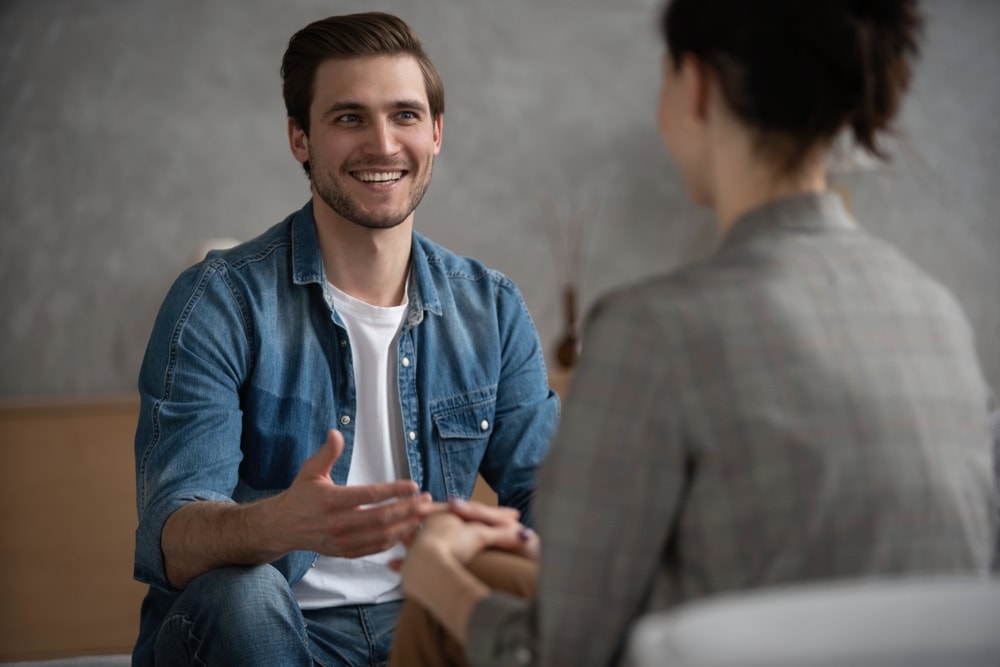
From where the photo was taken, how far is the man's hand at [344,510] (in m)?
1.38

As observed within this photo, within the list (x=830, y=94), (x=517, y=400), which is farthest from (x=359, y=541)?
(x=830, y=94)

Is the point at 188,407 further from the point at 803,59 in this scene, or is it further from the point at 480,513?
the point at 803,59

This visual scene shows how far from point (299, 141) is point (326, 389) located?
54 centimetres

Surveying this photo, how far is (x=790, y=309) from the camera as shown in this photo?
0.91 meters

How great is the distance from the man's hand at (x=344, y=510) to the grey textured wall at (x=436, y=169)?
90.7 inches

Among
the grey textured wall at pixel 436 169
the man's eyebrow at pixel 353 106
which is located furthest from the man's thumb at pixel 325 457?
the grey textured wall at pixel 436 169

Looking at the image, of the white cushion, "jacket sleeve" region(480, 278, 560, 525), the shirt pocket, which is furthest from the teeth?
the white cushion

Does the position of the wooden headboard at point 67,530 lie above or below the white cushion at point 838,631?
below

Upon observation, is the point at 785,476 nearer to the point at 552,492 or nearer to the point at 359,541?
the point at 552,492

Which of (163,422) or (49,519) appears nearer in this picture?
(163,422)

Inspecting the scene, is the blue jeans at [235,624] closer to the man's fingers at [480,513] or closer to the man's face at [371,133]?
the man's fingers at [480,513]

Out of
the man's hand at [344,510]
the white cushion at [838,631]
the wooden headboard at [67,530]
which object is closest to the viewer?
the white cushion at [838,631]

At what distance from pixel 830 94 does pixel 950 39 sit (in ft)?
10.4

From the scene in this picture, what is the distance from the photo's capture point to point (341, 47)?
81.2 inches
